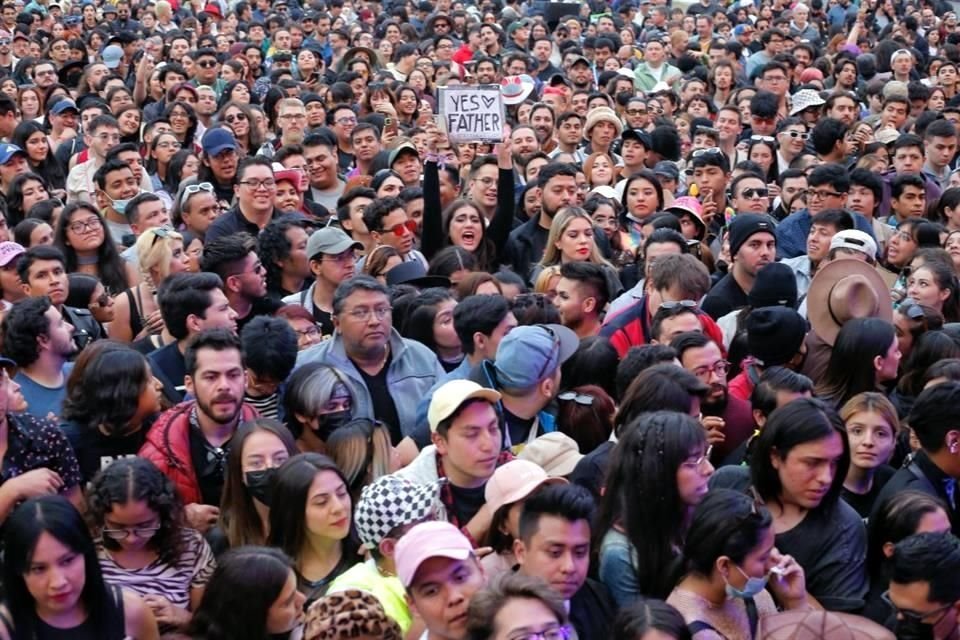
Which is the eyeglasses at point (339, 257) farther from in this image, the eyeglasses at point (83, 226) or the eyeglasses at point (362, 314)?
the eyeglasses at point (83, 226)

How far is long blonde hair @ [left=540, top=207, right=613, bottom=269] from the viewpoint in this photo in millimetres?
8352

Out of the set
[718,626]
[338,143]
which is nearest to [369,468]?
[718,626]

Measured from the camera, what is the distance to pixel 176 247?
7594 mm

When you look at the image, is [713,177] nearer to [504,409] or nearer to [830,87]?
[504,409]

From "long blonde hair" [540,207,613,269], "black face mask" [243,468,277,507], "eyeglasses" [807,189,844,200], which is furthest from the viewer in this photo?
"eyeglasses" [807,189,844,200]

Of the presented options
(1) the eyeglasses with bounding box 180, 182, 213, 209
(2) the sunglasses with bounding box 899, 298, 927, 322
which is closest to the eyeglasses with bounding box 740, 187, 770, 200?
(2) the sunglasses with bounding box 899, 298, 927, 322

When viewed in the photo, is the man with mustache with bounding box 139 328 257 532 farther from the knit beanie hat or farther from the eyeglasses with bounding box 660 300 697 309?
the knit beanie hat

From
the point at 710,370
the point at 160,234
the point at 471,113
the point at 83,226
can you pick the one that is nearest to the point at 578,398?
the point at 710,370

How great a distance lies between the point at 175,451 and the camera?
540 cm

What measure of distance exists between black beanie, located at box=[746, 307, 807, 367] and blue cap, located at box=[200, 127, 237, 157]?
4.68 m

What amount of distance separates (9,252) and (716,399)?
3.55m

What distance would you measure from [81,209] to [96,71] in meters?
7.43

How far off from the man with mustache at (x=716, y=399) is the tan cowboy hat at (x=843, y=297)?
98 centimetres

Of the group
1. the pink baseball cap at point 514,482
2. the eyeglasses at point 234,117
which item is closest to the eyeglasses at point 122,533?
the pink baseball cap at point 514,482
